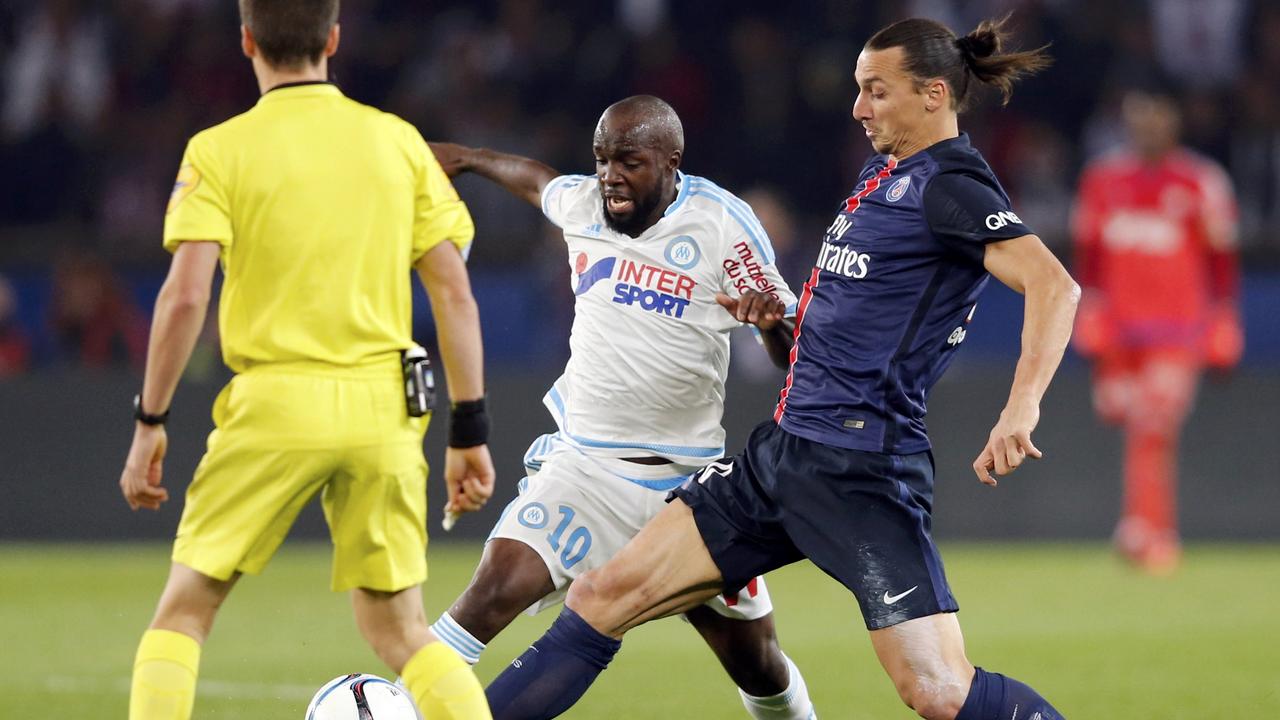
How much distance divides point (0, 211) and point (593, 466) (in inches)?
404

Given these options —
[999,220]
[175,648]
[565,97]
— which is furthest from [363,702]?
[565,97]

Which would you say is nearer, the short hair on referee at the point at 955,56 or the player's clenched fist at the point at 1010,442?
the player's clenched fist at the point at 1010,442

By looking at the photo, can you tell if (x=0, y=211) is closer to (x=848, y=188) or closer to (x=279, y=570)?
(x=279, y=570)

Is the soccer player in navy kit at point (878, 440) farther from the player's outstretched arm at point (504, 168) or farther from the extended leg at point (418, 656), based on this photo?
the player's outstretched arm at point (504, 168)

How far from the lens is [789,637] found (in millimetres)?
8945

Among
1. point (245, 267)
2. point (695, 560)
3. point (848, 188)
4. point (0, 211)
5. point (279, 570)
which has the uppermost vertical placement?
point (245, 267)

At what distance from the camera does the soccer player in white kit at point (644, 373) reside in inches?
208

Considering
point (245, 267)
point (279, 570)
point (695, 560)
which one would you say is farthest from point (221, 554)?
point (279, 570)

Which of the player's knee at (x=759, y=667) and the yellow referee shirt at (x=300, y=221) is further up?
the yellow referee shirt at (x=300, y=221)

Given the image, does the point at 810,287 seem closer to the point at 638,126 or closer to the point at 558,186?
A: the point at 638,126

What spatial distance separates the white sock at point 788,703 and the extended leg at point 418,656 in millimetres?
1306

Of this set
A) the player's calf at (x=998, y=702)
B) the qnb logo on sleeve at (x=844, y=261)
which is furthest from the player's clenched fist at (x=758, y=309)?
the player's calf at (x=998, y=702)

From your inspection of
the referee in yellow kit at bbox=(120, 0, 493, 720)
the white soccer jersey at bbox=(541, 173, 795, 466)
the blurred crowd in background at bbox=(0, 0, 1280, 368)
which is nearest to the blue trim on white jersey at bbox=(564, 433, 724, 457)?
the white soccer jersey at bbox=(541, 173, 795, 466)

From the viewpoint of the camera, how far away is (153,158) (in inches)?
575
